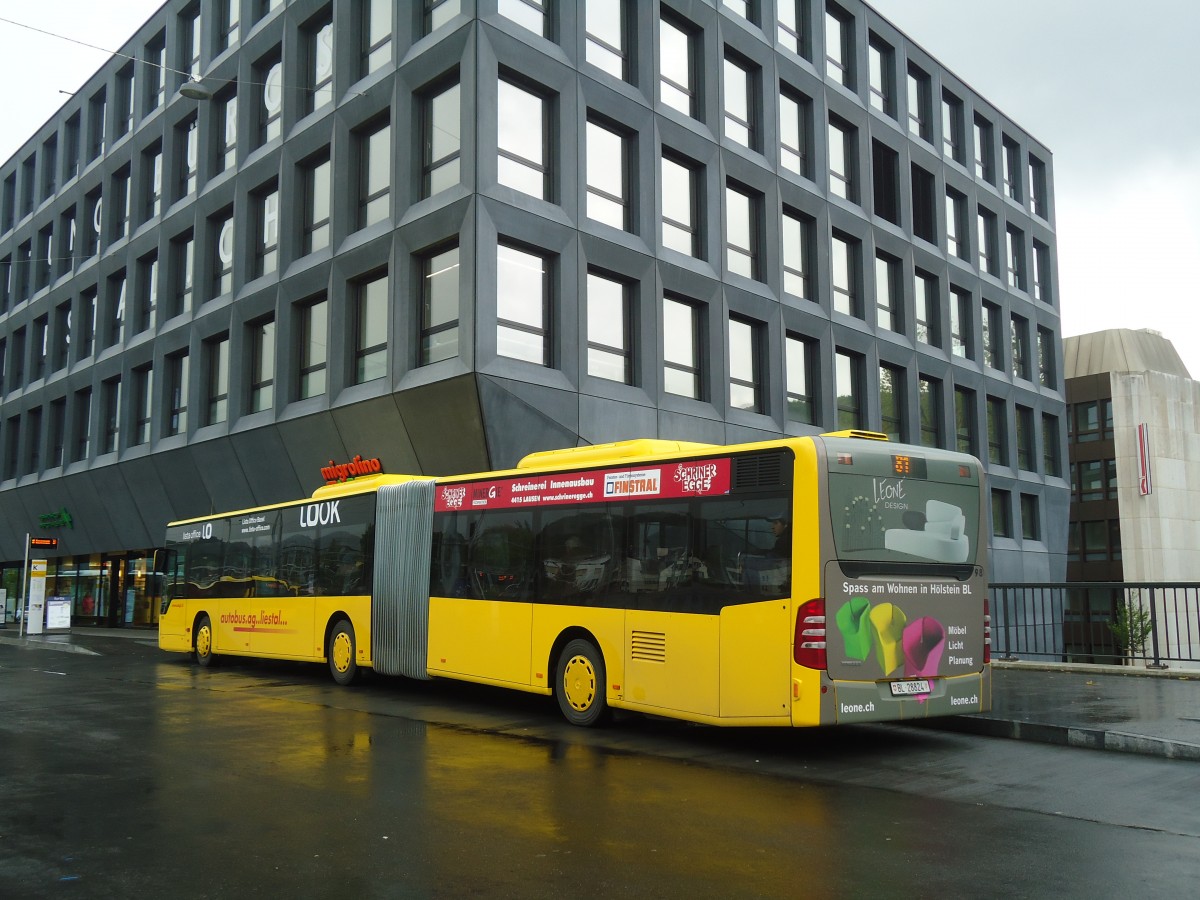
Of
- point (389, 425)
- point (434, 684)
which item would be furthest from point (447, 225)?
point (434, 684)

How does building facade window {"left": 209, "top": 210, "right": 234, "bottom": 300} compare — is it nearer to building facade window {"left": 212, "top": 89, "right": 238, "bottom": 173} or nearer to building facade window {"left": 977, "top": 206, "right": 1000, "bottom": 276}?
building facade window {"left": 212, "top": 89, "right": 238, "bottom": 173}

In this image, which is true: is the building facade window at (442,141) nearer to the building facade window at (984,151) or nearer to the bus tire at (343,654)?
the bus tire at (343,654)

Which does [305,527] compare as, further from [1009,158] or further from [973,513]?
[1009,158]

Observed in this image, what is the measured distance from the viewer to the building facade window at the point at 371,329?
2233 cm

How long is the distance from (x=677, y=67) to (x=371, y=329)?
936cm

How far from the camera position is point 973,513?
10711 mm

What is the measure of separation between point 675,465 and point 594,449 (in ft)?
5.40

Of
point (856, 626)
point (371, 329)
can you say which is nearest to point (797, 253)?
point (371, 329)

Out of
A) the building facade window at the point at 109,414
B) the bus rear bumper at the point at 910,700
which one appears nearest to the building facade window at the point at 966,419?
the bus rear bumper at the point at 910,700

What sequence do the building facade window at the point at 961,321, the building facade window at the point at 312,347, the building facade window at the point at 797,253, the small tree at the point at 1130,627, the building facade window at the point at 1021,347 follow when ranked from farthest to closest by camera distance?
the building facade window at the point at 1021,347 < the building facade window at the point at 961,321 < the building facade window at the point at 797,253 < the building facade window at the point at 312,347 < the small tree at the point at 1130,627

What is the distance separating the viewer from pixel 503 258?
2012 cm

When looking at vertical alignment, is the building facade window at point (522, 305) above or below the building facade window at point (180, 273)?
below

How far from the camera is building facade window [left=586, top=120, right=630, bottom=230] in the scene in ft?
72.5

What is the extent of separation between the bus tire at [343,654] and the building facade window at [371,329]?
7126mm
